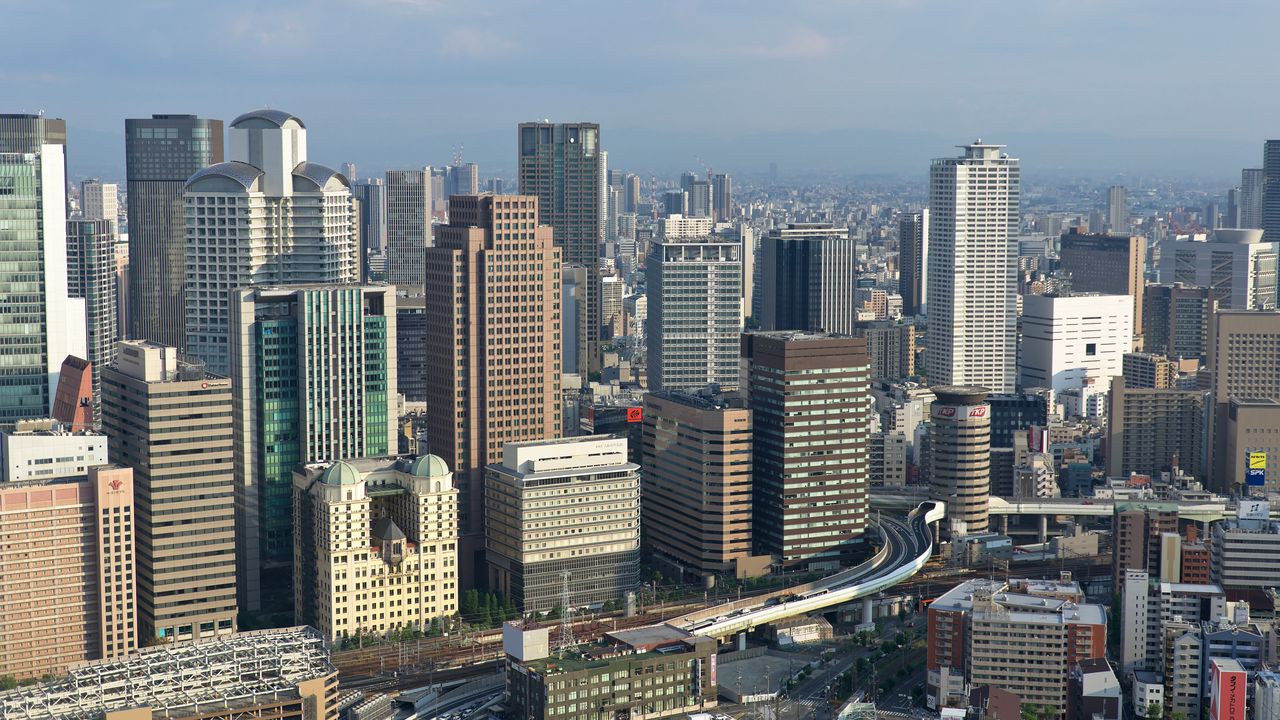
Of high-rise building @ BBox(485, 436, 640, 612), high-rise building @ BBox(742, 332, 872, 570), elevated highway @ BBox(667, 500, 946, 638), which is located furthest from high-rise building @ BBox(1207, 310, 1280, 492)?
high-rise building @ BBox(485, 436, 640, 612)

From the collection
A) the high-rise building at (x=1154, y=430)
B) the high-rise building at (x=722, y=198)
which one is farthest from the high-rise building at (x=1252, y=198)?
the high-rise building at (x=1154, y=430)

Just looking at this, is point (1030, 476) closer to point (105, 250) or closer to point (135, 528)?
point (135, 528)

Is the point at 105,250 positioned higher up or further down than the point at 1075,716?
higher up

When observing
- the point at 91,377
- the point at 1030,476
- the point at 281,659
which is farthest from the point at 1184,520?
the point at 91,377

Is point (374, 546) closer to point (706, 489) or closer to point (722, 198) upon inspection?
point (706, 489)

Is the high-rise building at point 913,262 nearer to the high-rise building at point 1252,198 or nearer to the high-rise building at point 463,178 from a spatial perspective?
the high-rise building at point 1252,198

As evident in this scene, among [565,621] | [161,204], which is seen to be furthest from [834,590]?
[161,204]

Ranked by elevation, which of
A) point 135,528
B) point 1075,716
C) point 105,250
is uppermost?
point 105,250
